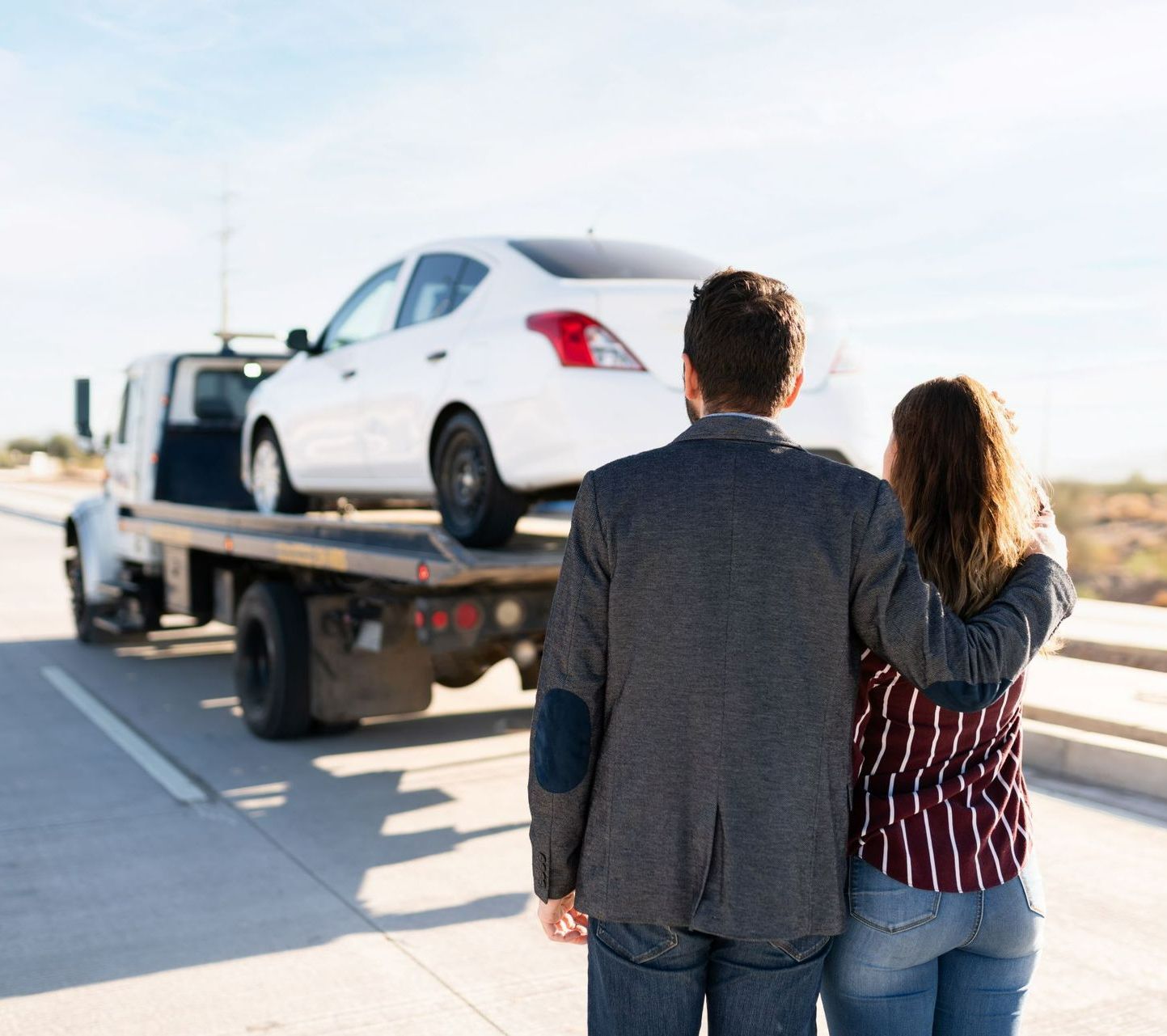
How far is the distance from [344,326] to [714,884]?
6393mm

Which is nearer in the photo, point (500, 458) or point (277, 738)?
point (500, 458)

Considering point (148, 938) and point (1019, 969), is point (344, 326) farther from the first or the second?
point (1019, 969)

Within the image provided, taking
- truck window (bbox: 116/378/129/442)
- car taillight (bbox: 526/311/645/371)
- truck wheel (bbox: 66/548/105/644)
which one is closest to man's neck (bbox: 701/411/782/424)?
car taillight (bbox: 526/311/645/371)

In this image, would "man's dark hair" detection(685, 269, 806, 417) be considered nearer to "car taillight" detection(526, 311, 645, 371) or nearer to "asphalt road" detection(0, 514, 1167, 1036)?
"asphalt road" detection(0, 514, 1167, 1036)

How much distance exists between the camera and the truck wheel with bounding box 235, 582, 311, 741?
7277 millimetres

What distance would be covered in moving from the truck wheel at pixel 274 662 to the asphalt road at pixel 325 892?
18cm

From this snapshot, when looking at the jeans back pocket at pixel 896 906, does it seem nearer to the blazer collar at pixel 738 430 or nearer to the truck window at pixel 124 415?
the blazer collar at pixel 738 430

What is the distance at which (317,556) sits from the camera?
691cm

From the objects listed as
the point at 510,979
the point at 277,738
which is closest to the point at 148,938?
the point at 510,979

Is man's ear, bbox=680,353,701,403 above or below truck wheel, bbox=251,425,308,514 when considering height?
above

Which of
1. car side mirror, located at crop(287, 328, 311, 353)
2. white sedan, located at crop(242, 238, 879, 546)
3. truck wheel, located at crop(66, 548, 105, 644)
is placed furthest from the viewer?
truck wheel, located at crop(66, 548, 105, 644)

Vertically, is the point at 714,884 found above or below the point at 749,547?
below

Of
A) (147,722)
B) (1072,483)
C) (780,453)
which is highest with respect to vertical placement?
(780,453)

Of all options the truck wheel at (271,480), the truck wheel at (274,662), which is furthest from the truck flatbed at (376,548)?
the truck wheel at (271,480)
